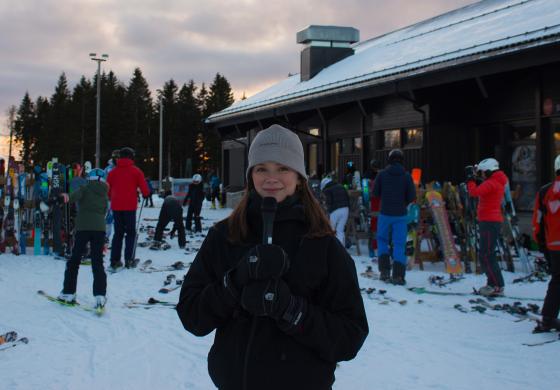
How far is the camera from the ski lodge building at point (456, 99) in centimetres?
1191

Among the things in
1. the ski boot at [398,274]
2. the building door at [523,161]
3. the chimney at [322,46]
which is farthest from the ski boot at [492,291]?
the chimney at [322,46]

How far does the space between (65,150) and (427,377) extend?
59247 millimetres

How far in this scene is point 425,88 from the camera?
46.9 ft

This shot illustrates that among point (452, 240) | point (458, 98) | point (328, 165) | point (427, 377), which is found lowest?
point (427, 377)

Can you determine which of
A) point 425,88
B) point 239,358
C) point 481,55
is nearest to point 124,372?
point 239,358

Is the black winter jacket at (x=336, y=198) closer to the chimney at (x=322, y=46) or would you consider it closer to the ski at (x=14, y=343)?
the ski at (x=14, y=343)

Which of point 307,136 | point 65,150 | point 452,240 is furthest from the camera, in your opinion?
point 65,150

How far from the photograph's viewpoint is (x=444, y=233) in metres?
9.91

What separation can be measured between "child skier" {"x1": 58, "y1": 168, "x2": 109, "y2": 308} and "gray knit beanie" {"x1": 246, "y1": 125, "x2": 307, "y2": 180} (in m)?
5.12

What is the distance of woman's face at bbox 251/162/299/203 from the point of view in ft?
6.92

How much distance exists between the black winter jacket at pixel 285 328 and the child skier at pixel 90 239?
200 inches

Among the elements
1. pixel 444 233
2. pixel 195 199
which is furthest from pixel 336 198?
pixel 195 199

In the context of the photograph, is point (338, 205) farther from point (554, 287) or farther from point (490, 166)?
point (554, 287)

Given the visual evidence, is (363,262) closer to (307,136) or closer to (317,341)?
(317,341)
